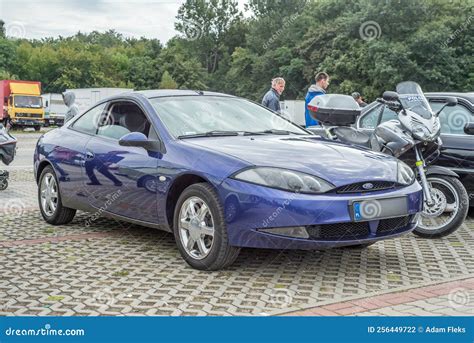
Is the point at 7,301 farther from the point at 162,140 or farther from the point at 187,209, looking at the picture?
the point at 162,140

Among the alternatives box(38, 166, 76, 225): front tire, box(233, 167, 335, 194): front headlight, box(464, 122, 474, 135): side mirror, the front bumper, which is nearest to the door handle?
box(38, 166, 76, 225): front tire

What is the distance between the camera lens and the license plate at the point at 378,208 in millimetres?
4855

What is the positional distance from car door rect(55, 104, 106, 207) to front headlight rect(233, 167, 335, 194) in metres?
2.52

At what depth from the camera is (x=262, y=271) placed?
211 inches

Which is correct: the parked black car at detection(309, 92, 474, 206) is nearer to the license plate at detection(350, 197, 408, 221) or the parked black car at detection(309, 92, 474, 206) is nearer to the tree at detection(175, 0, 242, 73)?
the license plate at detection(350, 197, 408, 221)

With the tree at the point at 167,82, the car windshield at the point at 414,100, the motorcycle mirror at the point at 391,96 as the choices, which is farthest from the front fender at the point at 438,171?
the tree at the point at 167,82

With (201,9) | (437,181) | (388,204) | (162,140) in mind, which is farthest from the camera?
(201,9)

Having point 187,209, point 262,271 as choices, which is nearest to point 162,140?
point 187,209

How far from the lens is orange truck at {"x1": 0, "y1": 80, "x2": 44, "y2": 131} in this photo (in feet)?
135

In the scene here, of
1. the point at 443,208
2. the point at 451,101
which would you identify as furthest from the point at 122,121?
the point at 451,101

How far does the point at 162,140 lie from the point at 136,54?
92577 millimetres

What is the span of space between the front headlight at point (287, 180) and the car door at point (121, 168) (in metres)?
1.15

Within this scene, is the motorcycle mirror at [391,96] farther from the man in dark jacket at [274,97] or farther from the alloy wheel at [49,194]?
the alloy wheel at [49,194]

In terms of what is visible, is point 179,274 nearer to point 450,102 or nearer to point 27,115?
point 450,102
